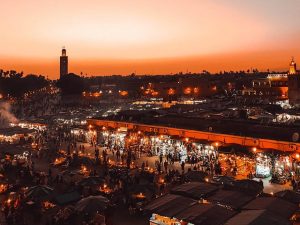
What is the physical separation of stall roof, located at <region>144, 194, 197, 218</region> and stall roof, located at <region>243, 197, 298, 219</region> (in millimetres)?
2022

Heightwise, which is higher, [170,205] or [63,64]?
[63,64]

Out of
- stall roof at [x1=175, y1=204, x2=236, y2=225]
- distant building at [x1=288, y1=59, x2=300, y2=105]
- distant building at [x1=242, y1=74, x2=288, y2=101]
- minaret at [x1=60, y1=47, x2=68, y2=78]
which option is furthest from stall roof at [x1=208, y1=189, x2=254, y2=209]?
minaret at [x1=60, y1=47, x2=68, y2=78]

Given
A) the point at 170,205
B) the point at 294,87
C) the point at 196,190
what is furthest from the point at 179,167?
the point at 294,87

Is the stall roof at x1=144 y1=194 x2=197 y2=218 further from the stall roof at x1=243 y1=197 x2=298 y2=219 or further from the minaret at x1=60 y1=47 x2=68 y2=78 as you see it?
the minaret at x1=60 y1=47 x2=68 y2=78

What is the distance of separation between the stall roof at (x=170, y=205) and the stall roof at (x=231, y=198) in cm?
94

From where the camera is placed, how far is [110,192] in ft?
55.6

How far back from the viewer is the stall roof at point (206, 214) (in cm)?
1098

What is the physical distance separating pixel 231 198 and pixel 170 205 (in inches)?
90.3

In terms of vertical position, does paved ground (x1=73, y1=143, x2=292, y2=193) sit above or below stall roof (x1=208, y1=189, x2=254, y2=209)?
below

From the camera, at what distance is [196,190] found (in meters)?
13.8

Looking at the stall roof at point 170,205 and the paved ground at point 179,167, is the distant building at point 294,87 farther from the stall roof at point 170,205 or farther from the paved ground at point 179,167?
the stall roof at point 170,205

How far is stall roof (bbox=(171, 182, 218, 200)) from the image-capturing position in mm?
13387

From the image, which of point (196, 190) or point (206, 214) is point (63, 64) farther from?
point (206, 214)

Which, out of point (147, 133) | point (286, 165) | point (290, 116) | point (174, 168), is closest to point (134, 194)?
point (174, 168)
